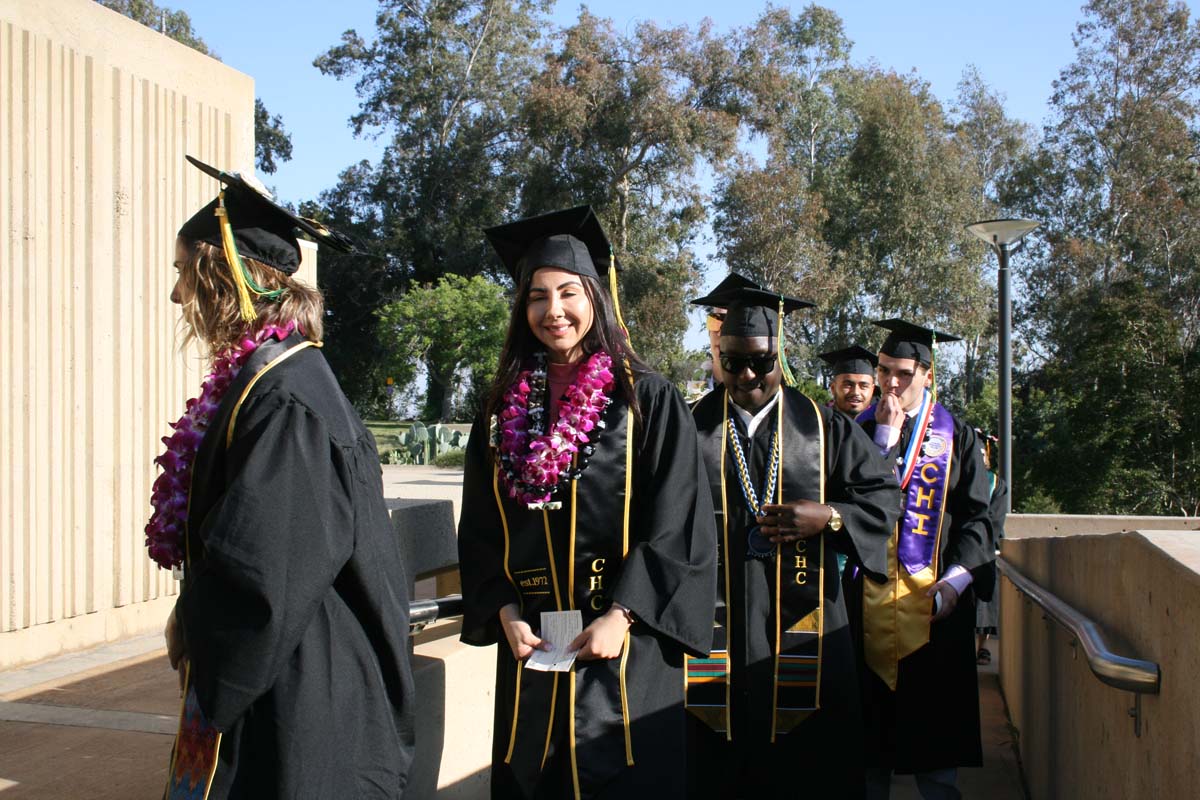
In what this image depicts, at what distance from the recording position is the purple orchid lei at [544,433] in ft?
9.30

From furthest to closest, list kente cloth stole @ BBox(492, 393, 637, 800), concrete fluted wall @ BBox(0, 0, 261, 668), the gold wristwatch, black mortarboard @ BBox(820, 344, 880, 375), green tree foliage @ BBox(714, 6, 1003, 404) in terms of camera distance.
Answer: green tree foliage @ BBox(714, 6, 1003, 404), black mortarboard @ BBox(820, 344, 880, 375), concrete fluted wall @ BBox(0, 0, 261, 668), the gold wristwatch, kente cloth stole @ BBox(492, 393, 637, 800)

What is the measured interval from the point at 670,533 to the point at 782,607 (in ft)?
4.41

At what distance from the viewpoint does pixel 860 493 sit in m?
4.07

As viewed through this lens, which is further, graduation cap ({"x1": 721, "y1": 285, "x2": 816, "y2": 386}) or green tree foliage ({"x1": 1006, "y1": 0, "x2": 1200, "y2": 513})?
green tree foliage ({"x1": 1006, "y1": 0, "x2": 1200, "y2": 513})

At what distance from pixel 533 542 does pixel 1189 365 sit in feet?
58.5

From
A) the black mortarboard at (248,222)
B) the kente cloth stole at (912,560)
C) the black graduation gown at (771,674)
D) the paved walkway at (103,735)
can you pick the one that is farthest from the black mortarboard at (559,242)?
the paved walkway at (103,735)

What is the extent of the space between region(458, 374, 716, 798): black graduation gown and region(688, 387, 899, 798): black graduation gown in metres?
1.04

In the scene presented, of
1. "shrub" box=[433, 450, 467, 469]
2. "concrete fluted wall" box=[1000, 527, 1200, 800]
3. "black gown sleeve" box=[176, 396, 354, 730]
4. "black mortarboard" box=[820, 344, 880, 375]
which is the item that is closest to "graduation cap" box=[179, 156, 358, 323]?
"black gown sleeve" box=[176, 396, 354, 730]

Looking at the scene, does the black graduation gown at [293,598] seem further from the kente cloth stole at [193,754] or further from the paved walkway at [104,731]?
the paved walkway at [104,731]

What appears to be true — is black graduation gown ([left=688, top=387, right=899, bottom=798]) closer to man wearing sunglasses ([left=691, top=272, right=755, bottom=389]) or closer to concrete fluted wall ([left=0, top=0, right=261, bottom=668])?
man wearing sunglasses ([left=691, top=272, right=755, bottom=389])

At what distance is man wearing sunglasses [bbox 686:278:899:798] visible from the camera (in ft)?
12.8

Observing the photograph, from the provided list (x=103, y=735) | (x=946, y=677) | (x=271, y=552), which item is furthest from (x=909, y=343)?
(x=103, y=735)

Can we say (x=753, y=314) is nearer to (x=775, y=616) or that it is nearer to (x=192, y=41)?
(x=775, y=616)

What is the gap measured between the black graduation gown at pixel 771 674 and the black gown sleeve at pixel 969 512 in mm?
948
